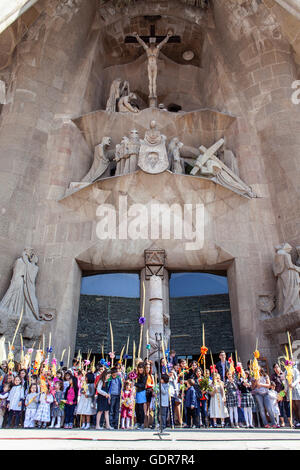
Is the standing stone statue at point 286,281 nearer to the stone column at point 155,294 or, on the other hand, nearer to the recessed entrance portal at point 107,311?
the stone column at point 155,294


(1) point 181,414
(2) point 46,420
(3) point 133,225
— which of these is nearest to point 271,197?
(3) point 133,225

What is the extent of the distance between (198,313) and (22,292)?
16.6ft

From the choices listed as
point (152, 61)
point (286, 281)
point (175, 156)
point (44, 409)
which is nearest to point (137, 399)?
point (44, 409)

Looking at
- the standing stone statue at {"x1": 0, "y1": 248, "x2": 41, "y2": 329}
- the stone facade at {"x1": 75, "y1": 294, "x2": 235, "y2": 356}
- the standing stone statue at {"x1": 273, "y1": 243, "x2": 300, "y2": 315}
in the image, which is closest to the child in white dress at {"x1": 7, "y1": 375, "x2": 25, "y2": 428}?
the standing stone statue at {"x1": 0, "y1": 248, "x2": 41, "y2": 329}

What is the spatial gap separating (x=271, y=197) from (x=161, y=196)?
3265 millimetres

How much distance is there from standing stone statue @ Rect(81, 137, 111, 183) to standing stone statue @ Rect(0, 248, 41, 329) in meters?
3.14

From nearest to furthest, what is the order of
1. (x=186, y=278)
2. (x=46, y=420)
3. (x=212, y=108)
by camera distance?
(x=46, y=420) < (x=186, y=278) < (x=212, y=108)

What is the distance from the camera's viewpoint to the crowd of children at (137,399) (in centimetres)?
596

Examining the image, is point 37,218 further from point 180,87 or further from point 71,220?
point 180,87

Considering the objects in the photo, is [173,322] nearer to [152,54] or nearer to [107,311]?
[107,311]

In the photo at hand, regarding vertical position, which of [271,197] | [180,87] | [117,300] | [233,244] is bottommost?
[117,300]

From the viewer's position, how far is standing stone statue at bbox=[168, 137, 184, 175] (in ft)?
39.2

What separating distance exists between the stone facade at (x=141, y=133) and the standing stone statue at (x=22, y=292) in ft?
1.18

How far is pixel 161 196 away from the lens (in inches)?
454
